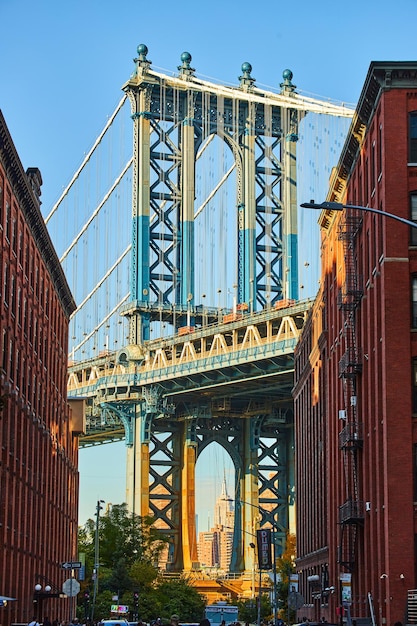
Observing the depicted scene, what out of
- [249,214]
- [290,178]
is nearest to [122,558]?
[249,214]

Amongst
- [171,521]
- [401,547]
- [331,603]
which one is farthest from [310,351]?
[171,521]

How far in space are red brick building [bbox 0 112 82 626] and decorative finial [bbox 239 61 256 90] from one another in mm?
45458

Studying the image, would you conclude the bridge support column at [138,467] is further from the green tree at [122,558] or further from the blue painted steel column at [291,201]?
the blue painted steel column at [291,201]

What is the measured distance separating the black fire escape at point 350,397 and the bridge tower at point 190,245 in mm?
65056

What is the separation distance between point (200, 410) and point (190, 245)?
20082 millimetres

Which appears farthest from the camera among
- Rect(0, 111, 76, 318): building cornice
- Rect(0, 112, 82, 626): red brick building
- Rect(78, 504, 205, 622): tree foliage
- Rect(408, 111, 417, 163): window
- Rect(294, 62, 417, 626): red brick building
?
Rect(78, 504, 205, 622): tree foliage

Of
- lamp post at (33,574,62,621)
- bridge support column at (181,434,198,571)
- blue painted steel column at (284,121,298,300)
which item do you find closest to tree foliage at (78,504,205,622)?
bridge support column at (181,434,198,571)

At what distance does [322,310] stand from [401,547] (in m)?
32.0

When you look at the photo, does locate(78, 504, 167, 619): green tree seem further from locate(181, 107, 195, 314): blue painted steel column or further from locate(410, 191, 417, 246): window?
locate(410, 191, 417, 246): window

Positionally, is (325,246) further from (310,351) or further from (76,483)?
(76,483)

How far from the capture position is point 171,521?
156875 mm

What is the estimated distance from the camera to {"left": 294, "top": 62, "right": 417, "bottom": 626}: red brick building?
179 ft

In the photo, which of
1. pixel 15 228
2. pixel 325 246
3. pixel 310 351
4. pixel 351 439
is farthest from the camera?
pixel 310 351

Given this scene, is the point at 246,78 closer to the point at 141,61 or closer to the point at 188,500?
the point at 141,61
